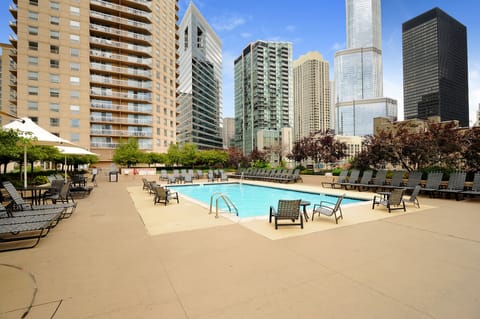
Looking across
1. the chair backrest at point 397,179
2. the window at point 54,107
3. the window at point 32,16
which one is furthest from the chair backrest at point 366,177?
the window at point 32,16

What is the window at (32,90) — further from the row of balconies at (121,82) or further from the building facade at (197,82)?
the building facade at (197,82)

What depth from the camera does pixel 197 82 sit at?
103 meters

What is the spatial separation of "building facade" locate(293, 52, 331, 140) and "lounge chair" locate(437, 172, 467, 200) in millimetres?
143141

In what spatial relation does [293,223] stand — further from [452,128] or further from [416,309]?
[452,128]

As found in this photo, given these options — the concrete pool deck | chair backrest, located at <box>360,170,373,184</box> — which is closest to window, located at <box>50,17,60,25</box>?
the concrete pool deck

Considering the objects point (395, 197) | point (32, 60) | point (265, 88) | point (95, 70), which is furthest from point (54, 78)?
point (265, 88)

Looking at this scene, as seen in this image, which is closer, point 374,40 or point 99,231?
point 99,231

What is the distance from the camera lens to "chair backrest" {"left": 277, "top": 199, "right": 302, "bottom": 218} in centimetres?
651

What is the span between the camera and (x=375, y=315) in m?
2.73

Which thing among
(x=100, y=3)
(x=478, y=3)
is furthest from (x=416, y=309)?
(x=100, y=3)

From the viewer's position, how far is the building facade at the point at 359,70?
428 ft

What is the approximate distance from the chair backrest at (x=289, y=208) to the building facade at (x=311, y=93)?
150 meters

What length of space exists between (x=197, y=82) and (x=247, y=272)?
107201 mm

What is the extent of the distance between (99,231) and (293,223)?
5.32 meters
